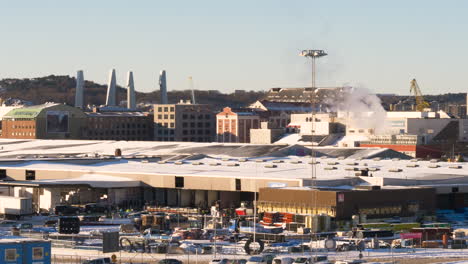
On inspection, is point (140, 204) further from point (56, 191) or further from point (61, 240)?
point (61, 240)

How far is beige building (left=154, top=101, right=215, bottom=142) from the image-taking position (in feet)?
592

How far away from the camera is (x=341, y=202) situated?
71750mm

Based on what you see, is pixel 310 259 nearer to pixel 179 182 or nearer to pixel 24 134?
pixel 179 182

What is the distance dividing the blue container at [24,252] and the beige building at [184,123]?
438 ft

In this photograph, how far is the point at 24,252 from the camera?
146 feet

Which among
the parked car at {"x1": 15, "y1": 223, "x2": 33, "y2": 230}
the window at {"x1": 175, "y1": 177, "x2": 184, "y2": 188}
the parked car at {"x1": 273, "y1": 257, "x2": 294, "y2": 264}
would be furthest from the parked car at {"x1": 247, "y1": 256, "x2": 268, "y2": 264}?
the window at {"x1": 175, "y1": 177, "x2": 184, "y2": 188}

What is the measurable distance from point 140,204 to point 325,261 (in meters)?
38.1

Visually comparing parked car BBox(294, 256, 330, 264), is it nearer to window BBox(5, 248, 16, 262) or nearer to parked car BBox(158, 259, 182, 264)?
parked car BBox(158, 259, 182, 264)

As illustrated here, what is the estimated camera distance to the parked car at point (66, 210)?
7762 cm

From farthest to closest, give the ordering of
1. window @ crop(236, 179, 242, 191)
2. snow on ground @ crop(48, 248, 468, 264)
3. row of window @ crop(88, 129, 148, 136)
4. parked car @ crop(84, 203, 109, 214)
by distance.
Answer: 1. row of window @ crop(88, 129, 148, 136)
2. window @ crop(236, 179, 242, 191)
3. parked car @ crop(84, 203, 109, 214)
4. snow on ground @ crop(48, 248, 468, 264)

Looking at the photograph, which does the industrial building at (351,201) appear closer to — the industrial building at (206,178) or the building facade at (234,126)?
the industrial building at (206,178)

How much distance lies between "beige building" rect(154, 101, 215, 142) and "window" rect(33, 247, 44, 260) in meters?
134

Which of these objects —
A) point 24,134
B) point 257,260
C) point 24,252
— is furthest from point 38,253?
point 24,134

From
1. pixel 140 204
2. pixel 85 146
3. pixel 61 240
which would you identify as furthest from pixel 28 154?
pixel 61 240
